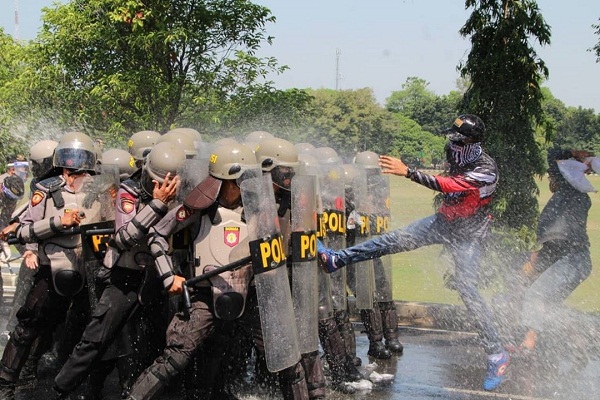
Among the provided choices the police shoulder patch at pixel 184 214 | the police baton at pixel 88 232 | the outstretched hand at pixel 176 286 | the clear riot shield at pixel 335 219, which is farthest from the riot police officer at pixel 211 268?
the clear riot shield at pixel 335 219

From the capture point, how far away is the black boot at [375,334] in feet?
26.2

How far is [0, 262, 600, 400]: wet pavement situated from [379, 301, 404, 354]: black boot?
11cm

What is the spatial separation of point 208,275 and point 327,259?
1274 mm

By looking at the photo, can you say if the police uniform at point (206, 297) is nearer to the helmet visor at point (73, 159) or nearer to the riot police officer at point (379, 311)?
the helmet visor at point (73, 159)

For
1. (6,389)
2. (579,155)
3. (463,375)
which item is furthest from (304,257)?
(579,155)

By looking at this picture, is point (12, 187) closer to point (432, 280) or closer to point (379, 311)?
point (379, 311)

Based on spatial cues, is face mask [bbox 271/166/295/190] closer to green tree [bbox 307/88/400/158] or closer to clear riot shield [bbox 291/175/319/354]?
clear riot shield [bbox 291/175/319/354]

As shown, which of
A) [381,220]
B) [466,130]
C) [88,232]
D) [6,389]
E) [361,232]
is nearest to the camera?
[88,232]

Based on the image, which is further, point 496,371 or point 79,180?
point 496,371

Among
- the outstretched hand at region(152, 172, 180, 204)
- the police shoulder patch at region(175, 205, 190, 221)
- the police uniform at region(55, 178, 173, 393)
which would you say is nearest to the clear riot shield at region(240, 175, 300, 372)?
the police shoulder patch at region(175, 205, 190, 221)

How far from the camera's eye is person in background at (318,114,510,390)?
21.2 ft

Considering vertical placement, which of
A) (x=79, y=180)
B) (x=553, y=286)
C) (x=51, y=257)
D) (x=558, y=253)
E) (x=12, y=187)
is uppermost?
(x=79, y=180)

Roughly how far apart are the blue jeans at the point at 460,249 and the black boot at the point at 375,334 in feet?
4.79

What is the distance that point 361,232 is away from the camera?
761 centimetres
